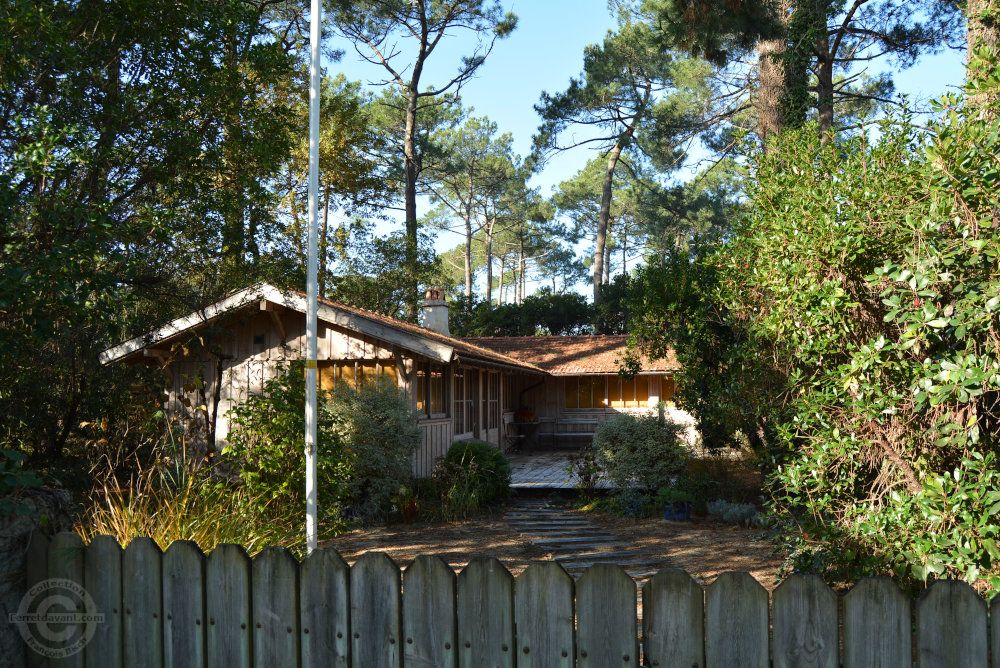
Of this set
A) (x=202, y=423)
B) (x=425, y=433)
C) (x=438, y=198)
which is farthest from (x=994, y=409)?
(x=438, y=198)

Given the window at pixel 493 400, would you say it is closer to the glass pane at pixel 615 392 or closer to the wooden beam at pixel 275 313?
the glass pane at pixel 615 392

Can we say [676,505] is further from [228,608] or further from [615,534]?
[228,608]

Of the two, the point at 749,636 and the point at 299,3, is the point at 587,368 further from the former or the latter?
the point at 749,636

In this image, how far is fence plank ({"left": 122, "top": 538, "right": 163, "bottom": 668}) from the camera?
10.1ft

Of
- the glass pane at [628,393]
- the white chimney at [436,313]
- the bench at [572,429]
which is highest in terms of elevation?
the white chimney at [436,313]

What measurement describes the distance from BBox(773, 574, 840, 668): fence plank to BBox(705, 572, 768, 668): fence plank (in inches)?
2.0

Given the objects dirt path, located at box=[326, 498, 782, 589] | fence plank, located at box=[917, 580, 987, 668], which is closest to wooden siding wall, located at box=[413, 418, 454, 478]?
dirt path, located at box=[326, 498, 782, 589]

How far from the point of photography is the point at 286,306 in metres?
12.0

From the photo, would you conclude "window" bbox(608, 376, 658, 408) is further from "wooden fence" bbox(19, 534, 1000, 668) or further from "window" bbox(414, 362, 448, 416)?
"wooden fence" bbox(19, 534, 1000, 668)

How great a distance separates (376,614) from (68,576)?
4.60 feet

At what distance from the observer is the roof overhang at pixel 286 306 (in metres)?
11.3

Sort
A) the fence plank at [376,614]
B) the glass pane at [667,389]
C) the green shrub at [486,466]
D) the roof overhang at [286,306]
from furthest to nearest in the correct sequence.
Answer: the glass pane at [667,389], the green shrub at [486,466], the roof overhang at [286,306], the fence plank at [376,614]

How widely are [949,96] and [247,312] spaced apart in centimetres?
1091

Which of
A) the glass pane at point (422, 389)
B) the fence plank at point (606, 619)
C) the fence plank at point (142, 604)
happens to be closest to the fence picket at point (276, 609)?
the fence plank at point (142, 604)
